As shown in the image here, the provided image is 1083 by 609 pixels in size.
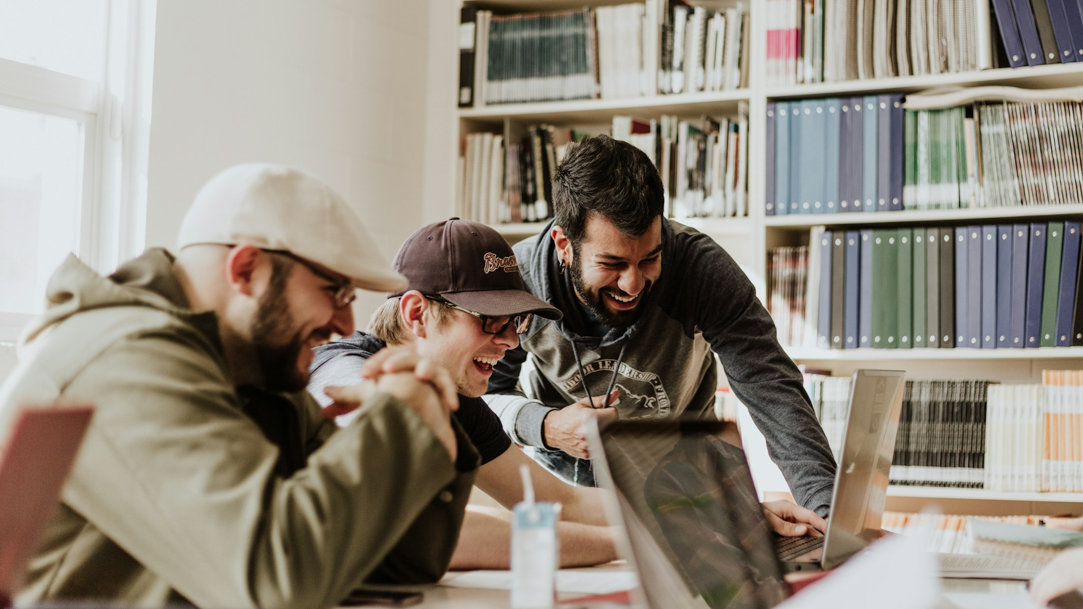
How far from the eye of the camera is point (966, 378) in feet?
9.71

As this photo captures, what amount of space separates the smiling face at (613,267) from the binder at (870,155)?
3.58 ft

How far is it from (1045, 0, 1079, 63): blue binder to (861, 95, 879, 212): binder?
49cm

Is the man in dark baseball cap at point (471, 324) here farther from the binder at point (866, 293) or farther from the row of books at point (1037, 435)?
the row of books at point (1037, 435)

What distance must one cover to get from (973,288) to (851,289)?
325 millimetres

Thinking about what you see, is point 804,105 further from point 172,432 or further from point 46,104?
point 172,432

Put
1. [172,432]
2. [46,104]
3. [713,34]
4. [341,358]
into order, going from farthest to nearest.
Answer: [713,34] → [46,104] → [341,358] → [172,432]

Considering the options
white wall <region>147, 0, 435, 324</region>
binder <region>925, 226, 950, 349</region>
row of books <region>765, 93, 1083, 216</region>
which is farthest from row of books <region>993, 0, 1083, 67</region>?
white wall <region>147, 0, 435, 324</region>

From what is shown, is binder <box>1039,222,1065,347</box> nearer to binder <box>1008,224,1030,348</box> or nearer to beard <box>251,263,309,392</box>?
binder <box>1008,224,1030,348</box>

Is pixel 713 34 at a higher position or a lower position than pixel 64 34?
higher

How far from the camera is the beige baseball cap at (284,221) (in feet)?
3.48

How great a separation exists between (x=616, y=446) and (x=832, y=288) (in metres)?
2.03

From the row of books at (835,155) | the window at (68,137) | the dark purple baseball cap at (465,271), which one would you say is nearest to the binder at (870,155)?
the row of books at (835,155)

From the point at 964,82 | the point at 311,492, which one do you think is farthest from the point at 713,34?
the point at 311,492

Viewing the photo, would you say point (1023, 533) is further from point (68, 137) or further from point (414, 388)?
point (68, 137)
